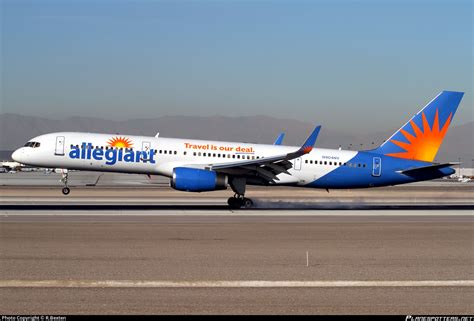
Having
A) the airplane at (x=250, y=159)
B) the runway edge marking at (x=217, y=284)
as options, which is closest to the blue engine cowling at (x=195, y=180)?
the airplane at (x=250, y=159)

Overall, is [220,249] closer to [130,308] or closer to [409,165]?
[130,308]

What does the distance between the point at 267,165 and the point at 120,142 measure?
8.82m

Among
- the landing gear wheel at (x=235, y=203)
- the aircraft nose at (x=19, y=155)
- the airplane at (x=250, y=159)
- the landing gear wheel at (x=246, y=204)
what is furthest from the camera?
the aircraft nose at (x=19, y=155)

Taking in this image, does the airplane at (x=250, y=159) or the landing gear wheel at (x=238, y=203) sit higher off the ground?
the airplane at (x=250, y=159)

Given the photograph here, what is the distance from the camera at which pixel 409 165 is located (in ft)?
140

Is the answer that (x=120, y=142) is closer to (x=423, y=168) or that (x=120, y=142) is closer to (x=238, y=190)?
(x=238, y=190)

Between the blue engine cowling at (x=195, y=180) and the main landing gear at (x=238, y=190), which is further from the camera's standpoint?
the main landing gear at (x=238, y=190)

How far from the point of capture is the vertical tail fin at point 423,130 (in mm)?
43406

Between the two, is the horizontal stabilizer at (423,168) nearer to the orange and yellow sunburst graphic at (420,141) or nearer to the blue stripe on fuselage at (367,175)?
the blue stripe on fuselage at (367,175)

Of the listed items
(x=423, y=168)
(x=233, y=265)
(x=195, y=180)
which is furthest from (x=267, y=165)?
(x=233, y=265)

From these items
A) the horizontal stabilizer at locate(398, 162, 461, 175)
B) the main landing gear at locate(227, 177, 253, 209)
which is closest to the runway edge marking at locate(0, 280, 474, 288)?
the main landing gear at locate(227, 177, 253, 209)

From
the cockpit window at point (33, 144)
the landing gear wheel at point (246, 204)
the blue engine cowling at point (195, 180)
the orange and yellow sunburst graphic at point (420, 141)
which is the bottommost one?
the landing gear wheel at point (246, 204)

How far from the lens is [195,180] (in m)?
37.2

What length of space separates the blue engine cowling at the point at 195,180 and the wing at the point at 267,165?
37.3 inches
